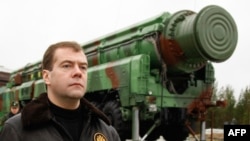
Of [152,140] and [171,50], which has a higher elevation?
[171,50]

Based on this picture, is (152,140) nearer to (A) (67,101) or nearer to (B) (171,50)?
(B) (171,50)

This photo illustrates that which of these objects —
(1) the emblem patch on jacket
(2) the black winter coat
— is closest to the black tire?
(1) the emblem patch on jacket

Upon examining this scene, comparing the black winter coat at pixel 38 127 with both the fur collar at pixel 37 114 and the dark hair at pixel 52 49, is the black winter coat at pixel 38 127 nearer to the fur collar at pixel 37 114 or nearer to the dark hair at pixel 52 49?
the fur collar at pixel 37 114

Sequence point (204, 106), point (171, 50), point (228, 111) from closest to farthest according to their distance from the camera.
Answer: point (171, 50), point (204, 106), point (228, 111)

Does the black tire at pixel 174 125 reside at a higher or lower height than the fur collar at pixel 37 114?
lower

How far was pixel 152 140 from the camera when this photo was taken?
35.2 feet

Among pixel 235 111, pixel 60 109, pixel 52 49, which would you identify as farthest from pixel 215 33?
pixel 235 111

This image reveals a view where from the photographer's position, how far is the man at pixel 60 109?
8.03ft

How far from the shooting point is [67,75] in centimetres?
250

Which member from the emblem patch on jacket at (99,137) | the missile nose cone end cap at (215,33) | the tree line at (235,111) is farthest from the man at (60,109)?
the tree line at (235,111)

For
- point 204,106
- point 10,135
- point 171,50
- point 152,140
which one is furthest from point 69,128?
point 152,140

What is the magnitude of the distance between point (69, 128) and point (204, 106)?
7647 mm

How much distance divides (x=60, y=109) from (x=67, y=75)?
0.57 ft

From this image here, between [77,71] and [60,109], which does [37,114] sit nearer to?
[60,109]
